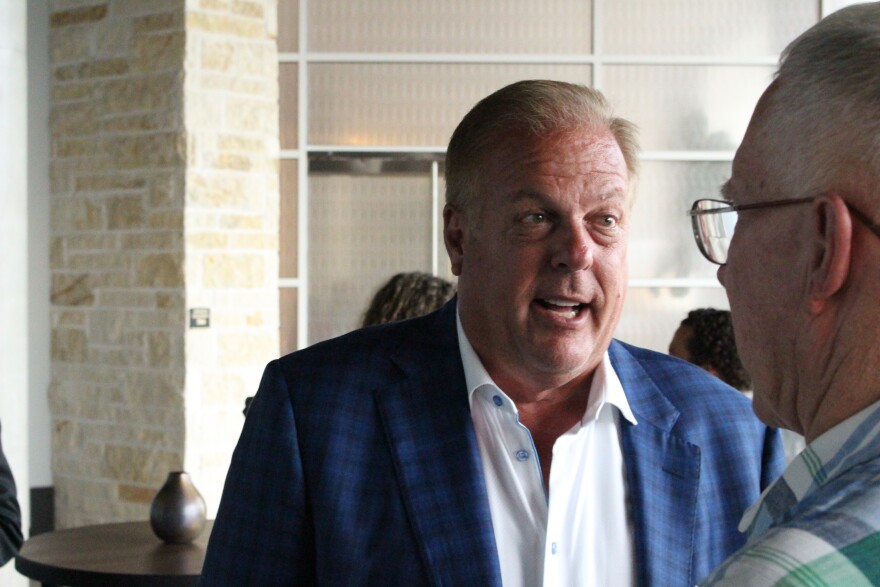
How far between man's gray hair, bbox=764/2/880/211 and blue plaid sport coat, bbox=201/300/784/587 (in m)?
0.81

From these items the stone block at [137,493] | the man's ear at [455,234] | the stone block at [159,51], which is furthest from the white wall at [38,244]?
the man's ear at [455,234]

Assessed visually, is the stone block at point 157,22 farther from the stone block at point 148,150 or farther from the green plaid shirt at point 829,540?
the green plaid shirt at point 829,540

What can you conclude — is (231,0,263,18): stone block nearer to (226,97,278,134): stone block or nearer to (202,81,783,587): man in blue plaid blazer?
(226,97,278,134): stone block

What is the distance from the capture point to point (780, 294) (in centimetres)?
91

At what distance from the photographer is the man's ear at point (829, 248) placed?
2.70 feet

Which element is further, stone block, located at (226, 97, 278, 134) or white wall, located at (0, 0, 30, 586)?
stone block, located at (226, 97, 278, 134)

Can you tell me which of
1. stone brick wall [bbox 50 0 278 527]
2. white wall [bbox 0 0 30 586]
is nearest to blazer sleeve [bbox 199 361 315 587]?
white wall [bbox 0 0 30 586]

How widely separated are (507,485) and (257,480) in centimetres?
36

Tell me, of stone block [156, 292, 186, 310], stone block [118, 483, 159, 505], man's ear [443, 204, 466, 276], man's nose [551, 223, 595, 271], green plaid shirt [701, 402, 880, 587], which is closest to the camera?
green plaid shirt [701, 402, 880, 587]

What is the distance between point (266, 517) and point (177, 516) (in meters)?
1.94

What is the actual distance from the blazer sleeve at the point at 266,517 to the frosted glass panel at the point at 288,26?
5.00m

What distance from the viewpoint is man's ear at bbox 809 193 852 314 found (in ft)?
2.70

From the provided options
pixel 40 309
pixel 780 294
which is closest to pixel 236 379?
pixel 40 309

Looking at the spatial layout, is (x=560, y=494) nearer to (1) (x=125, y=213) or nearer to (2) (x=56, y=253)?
(1) (x=125, y=213)
